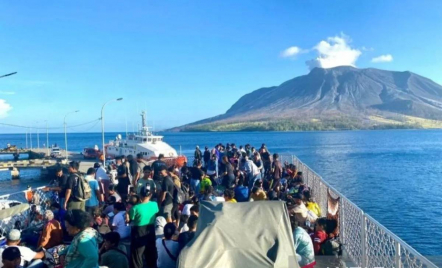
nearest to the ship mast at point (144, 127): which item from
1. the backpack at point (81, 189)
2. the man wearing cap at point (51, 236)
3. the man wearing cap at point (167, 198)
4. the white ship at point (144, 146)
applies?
the white ship at point (144, 146)

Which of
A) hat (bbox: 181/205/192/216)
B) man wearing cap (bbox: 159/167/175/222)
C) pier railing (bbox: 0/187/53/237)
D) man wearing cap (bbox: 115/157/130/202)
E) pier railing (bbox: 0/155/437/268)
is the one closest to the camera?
pier railing (bbox: 0/155/437/268)

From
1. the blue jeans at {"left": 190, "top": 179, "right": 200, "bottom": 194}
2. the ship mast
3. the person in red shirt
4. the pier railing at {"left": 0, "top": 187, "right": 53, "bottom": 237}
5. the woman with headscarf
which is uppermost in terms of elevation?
the ship mast

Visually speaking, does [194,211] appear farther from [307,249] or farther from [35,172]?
[35,172]

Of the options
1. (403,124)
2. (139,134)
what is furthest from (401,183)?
(403,124)

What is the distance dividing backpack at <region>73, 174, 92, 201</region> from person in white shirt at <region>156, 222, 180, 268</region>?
2.98m

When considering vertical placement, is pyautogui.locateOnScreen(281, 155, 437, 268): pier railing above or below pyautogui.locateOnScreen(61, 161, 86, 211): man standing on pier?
below

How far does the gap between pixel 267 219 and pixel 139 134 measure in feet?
109

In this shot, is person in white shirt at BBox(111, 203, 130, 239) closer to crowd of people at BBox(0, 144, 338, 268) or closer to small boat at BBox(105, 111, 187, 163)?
crowd of people at BBox(0, 144, 338, 268)

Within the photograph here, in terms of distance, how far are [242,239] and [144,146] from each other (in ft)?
100

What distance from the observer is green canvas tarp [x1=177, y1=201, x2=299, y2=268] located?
11.2ft

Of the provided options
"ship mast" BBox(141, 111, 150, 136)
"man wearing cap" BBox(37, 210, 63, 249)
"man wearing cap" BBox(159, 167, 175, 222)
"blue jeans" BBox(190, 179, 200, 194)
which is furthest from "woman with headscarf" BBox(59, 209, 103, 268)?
"ship mast" BBox(141, 111, 150, 136)

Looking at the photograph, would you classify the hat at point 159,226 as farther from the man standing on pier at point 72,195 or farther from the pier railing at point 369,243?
the pier railing at point 369,243

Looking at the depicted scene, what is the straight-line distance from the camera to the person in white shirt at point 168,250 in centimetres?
518

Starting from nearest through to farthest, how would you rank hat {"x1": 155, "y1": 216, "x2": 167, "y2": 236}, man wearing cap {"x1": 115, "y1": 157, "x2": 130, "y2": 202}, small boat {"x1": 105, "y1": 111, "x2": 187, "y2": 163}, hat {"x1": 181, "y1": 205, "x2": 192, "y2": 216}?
hat {"x1": 155, "y1": 216, "x2": 167, "y2": 236}, hat {"x1": 181, "y1": 205, "x2": 192, "y2": 216}, man wearing cap {"x1": 115, "y1": 157, "x2": 130, "y2": 202}, small boat {"x1": 105, "y1": 111, "x2": 187, "y2": 163}
